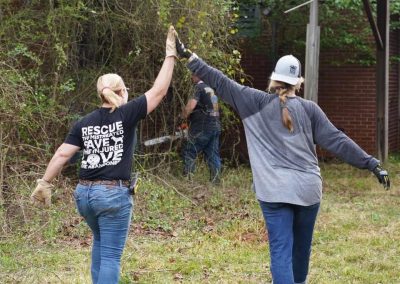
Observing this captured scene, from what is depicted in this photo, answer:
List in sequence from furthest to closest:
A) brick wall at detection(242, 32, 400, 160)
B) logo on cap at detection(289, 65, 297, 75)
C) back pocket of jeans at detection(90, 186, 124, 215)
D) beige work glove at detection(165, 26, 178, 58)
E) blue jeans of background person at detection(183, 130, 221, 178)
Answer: brick wall at detection(242, 32, 400, 160), blue jeans of background person at detection(183, 130, 221, 178), beige work glove at detection(165, 26, 178, 58), logo on cap at detection(289, 65, 297, 75), back pocket of jeans at detection(90, 186, 124, 215)

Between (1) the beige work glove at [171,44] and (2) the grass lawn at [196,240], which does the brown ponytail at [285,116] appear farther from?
(2) the grass lawn at [196,240]

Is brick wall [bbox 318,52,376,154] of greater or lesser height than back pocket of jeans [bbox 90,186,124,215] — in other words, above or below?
below

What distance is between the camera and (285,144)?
493cm

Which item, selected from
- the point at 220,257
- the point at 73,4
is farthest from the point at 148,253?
the point at 73,4

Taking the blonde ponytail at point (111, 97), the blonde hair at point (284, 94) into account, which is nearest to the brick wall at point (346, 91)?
the blonde hair at point (284, 94)

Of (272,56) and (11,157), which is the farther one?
(272,56)

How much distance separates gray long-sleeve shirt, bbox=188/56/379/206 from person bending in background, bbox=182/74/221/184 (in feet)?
17.8

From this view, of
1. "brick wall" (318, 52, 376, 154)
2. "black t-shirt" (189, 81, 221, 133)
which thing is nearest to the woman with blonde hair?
"black t-shirt" (189, 81, 221, 133)

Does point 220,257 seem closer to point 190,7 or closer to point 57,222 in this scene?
point 57,222

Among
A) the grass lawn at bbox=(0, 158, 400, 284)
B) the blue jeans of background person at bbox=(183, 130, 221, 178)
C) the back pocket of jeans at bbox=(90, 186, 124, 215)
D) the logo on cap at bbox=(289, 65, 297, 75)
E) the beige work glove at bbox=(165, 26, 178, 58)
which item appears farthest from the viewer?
the blue jeans of background person at bbox=(183, 130, 221, 178)

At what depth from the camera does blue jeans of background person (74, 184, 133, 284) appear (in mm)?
4871

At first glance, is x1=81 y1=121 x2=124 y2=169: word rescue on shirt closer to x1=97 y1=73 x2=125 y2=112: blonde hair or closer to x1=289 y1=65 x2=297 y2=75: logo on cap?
x1=97 y1=73 x2=125 y2=112: blonde hair

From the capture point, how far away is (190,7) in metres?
9.77

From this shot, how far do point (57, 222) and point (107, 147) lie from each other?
3.25m
